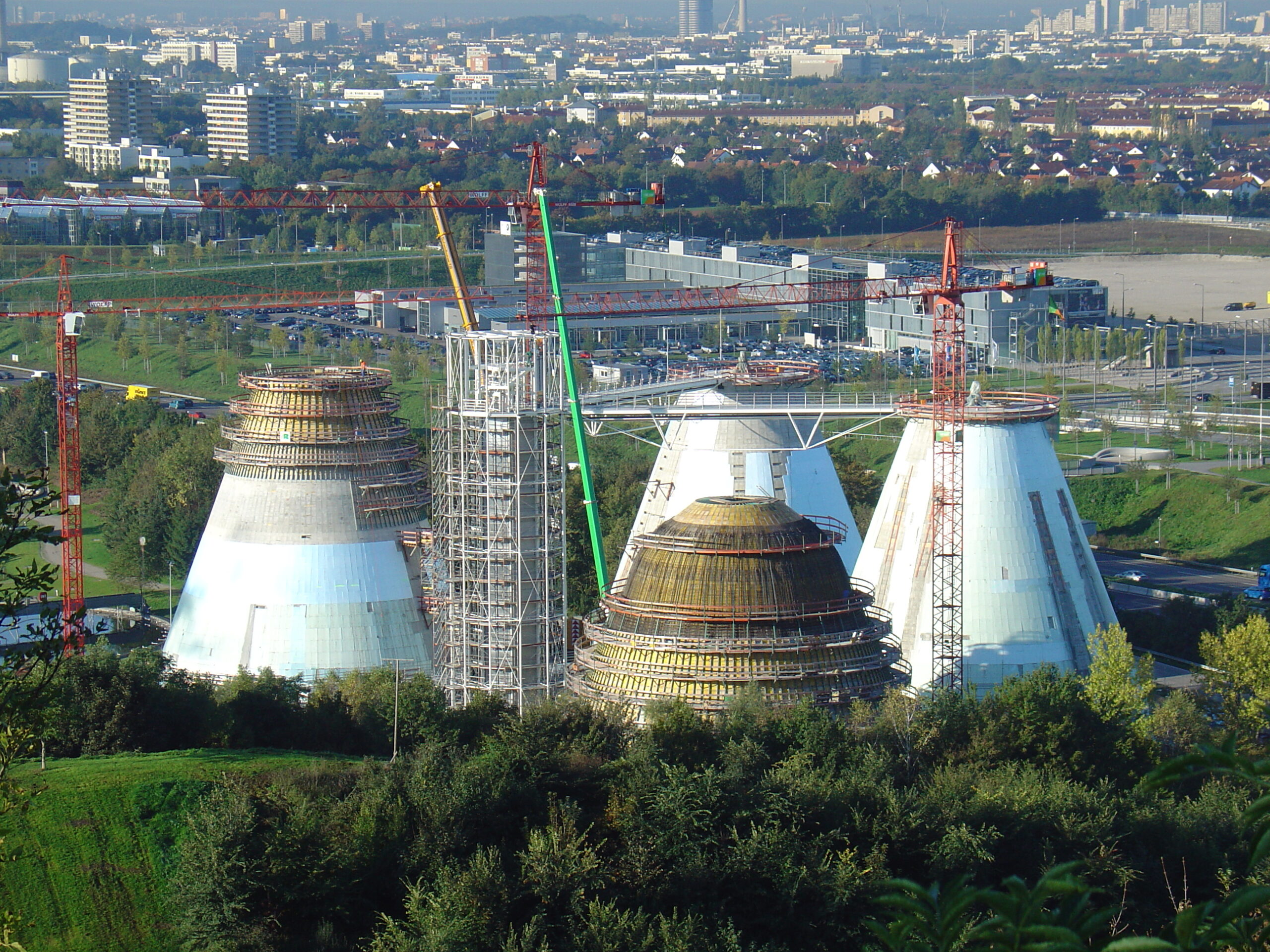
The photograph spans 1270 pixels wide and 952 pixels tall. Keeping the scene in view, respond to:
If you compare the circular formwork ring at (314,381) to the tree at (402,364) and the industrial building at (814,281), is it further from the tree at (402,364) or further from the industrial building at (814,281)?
the tree at (402,364)

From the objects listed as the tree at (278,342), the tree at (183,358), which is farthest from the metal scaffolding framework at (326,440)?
the tree at (278,342)

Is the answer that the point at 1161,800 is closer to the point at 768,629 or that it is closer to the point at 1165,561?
the point at 768,629

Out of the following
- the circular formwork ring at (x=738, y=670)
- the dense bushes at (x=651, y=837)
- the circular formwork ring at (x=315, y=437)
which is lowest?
the dense bushes at (x=651, y=837)

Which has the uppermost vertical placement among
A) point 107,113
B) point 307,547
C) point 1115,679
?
point 107,113

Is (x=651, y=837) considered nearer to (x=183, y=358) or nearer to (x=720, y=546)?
(x=720, y=546)

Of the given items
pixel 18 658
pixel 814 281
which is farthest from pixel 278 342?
pixel 18 658

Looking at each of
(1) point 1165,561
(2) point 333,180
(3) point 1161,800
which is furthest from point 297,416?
(2) point 333,180

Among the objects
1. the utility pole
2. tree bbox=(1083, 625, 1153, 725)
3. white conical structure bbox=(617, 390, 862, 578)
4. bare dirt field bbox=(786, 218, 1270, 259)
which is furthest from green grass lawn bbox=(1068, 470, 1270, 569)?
bare dirt field bbox=(786, 218, 1270, 259)

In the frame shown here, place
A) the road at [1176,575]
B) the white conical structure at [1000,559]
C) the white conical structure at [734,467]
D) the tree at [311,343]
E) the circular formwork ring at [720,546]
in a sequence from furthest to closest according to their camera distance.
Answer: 1. the tree at [311,343]
2. the road at [1176,575]
3. the white conical structure at [734,467]
4. the white conical structure at [1000,559]
5. the circular formwork ring at [720,546]
